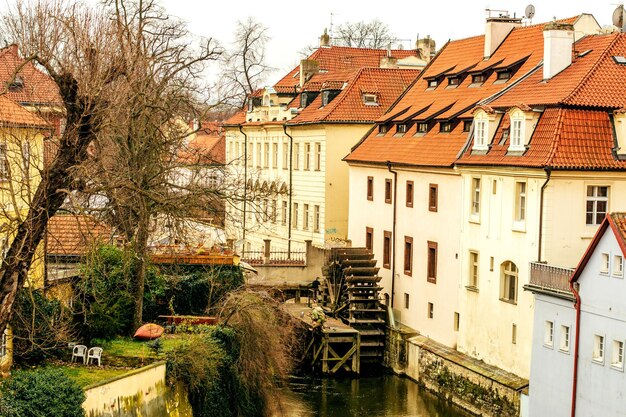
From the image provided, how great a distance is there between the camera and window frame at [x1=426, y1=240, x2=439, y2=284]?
3725cm

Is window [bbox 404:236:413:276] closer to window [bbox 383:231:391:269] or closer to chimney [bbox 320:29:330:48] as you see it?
window [bbox 383:231:391:269]

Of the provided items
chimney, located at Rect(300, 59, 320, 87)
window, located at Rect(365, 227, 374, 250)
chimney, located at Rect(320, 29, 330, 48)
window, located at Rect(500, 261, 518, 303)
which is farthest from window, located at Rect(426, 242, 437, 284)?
chimney, located at Rect(320, 29, 330, 48)

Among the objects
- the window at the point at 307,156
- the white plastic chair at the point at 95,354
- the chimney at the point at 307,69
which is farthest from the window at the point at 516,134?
the chimney at the point at 307,69

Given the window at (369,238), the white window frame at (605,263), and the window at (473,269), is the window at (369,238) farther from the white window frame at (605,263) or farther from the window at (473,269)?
the white window frame at (605,263)

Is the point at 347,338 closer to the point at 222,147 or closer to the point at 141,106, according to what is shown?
the point at 141,106

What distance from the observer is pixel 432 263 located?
3756cm

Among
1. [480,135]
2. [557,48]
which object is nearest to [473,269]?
[480,135]

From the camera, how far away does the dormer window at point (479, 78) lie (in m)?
39.2

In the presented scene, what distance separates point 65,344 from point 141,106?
5.39m

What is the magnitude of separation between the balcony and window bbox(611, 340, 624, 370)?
6.39 feet

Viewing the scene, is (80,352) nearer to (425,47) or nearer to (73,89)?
(73,89)

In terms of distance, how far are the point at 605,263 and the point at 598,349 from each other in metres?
1.82

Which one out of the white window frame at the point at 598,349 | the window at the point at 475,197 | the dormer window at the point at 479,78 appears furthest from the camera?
the dormer window at the point at 479,78

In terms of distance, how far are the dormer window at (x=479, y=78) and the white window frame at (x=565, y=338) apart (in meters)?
13.1
